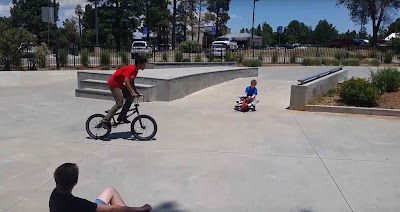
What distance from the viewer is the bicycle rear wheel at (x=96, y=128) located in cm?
715

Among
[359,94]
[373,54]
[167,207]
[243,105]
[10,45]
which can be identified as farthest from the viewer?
[373,54]

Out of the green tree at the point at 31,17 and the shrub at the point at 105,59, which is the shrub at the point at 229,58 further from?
the green tree at the point at 31,17

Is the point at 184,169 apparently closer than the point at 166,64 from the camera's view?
Yes

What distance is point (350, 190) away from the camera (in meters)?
4.89

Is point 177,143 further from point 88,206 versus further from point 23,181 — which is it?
point 88,206

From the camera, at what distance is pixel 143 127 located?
712 cm

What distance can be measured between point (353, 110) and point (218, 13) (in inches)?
2696

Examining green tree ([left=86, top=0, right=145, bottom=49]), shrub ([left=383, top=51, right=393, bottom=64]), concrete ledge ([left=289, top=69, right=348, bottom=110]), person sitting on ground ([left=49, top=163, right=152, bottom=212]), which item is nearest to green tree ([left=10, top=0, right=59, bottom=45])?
green tree ([left=86, top=0, right=145, bottom=49])

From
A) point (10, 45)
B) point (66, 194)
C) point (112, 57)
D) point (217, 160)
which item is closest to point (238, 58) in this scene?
point (112, 57)

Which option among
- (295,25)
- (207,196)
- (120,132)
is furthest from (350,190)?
(295,25)

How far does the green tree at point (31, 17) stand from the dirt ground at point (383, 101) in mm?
56565

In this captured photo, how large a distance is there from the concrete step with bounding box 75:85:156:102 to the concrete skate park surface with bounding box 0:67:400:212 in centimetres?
142

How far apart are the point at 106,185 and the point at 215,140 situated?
2.78 meters

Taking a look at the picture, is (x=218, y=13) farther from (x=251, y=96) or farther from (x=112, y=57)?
(x=251, y=96)
